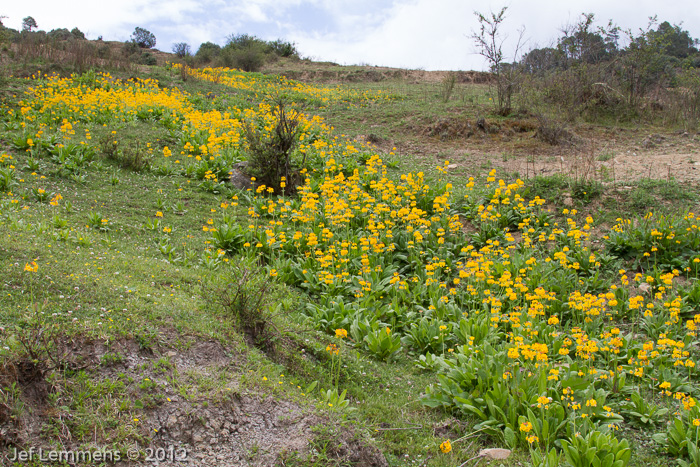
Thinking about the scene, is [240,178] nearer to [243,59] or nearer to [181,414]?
[181,414]

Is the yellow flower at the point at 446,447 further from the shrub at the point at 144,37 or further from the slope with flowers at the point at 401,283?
the shrub at the point at 144,37

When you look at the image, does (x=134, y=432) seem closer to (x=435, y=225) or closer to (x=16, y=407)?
(x=16, y=407)

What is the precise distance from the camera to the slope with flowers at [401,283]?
356 cm

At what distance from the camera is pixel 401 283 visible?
19.2 feet

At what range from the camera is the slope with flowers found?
140 inches

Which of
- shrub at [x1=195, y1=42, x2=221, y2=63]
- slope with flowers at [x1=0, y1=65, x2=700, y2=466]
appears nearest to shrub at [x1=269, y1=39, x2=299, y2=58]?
shrub at [x1=195, y1=42, x2=221, y2=63]

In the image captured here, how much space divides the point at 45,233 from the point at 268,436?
12.8 feet

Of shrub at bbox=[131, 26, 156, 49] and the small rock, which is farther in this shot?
shrub at bbox=[131, 26, 156, 49]

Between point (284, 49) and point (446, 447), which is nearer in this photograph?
point (446, 447)

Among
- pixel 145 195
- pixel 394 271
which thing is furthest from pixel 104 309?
pixel 145 195

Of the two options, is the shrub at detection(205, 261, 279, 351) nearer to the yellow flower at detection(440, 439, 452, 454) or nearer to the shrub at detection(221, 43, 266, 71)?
the yellow flower at detection(440, 439, 452, 454)

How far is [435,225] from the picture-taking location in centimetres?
751

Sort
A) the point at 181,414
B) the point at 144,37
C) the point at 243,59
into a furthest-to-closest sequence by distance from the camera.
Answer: the point at 144,37, the point at 243,59, the point at 181,414

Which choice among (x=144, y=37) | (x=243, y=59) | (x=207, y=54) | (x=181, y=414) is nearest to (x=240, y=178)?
(x=181, y=414)
